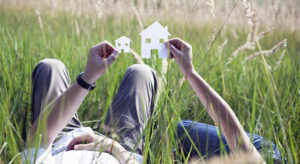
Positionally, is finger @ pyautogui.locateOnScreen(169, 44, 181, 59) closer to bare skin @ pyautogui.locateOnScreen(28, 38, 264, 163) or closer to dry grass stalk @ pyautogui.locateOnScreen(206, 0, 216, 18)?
bare skin @ pyautogui.locateOnScreen(28, 38, 264, 163)

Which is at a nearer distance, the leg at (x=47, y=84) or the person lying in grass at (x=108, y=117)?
the person lying in grass at (x=108, y=117)

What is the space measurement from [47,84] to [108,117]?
346 millimetres

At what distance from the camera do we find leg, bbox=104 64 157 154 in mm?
1356

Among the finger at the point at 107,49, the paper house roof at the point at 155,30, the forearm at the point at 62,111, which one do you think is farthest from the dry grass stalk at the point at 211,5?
the forearm at the point at 62,111

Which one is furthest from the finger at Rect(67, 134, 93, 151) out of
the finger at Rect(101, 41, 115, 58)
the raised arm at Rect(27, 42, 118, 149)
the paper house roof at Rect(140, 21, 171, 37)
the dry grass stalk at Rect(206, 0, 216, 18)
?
the dry grass stalk at Rect(206, 0, 216, 18)

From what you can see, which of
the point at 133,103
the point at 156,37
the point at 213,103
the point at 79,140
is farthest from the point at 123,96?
the point at 213,103

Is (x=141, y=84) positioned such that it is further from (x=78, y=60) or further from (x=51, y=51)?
(x=51, y=51)

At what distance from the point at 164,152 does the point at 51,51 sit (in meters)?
1.52

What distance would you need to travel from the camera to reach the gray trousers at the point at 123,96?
52.5 inches

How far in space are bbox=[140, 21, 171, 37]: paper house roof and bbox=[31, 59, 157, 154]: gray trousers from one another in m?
0.44

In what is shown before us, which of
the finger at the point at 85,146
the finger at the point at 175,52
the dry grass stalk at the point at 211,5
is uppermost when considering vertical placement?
the dry grass stalk at the point at 211,5

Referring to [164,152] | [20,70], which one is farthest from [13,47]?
[164,152]

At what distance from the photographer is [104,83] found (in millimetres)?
1740

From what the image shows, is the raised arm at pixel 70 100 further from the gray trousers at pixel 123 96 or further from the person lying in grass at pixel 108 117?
the gray trousers at pixel 123 96
